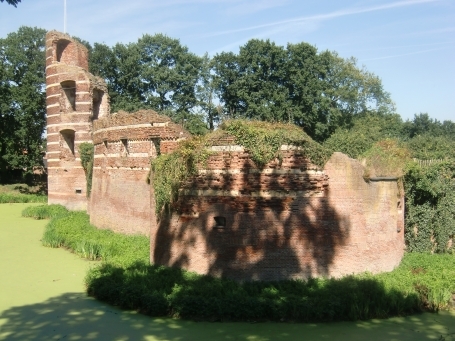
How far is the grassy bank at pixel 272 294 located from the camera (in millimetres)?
9438

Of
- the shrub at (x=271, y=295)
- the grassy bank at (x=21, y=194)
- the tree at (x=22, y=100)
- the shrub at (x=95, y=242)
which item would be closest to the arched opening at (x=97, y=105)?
the shrub at (x=95, y=242)

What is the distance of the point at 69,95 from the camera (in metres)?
26.7

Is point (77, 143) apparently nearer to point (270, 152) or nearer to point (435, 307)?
point (270, 152)

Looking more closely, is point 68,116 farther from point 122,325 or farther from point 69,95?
point 122,325

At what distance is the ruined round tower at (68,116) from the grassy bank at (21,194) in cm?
727

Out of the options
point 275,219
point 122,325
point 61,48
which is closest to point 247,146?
point 275,219

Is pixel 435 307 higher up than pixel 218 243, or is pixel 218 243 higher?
pixel 218 243

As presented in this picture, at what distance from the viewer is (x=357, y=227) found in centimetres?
1110

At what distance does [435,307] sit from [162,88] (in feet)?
106

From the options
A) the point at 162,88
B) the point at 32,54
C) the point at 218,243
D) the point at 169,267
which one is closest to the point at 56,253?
the point at 169,267

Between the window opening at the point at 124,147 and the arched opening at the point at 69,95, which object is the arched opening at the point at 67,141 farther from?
the window opening at the point at 124,147

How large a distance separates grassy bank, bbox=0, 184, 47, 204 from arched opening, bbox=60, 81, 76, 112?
8.93 m

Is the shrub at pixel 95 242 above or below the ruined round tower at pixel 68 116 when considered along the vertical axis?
below

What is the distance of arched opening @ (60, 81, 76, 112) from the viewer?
2627 cm
